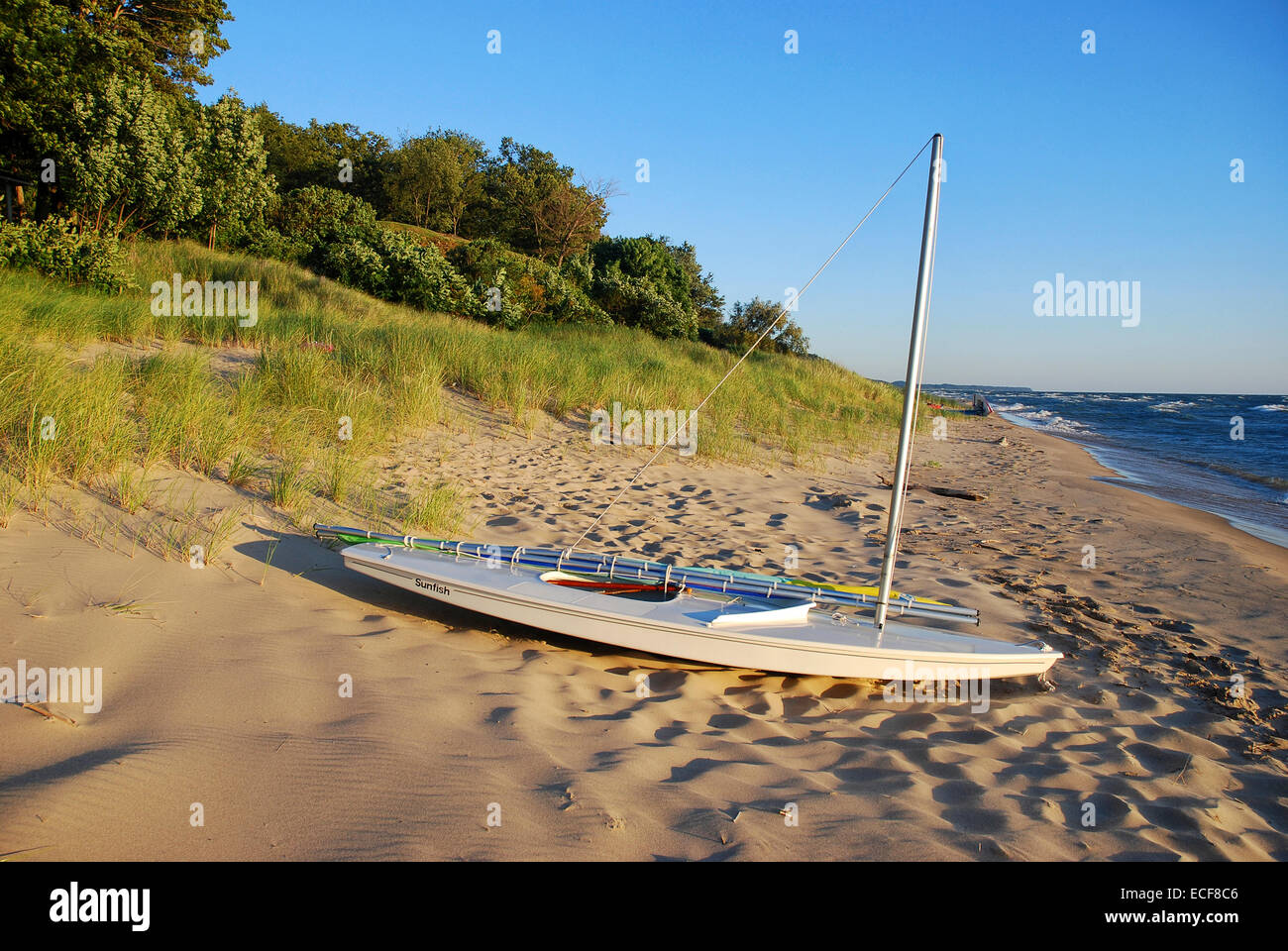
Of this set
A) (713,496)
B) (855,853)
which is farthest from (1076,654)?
(713,496)

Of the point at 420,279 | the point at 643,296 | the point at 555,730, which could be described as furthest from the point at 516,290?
the point at 555,730

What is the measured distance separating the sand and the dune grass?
0.51 meters

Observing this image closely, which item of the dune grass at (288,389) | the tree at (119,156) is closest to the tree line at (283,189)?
the tree at (119,156)

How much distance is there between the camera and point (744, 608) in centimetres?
407

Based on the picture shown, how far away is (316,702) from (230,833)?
0.97 meters

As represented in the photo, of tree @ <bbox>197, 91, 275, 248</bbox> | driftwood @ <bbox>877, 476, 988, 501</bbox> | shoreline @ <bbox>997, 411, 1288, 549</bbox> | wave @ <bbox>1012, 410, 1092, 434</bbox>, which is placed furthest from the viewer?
wave @ <bbox>1012, 410, 1092, 434</bbox>

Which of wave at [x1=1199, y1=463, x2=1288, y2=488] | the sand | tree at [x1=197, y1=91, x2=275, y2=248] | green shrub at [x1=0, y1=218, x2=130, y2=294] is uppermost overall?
tree at [x1=197, y1=91, x2=275, y2=248]

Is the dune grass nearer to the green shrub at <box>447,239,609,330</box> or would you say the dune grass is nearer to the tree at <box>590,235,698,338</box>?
the green shrub at <box>447,239,609,330</box>

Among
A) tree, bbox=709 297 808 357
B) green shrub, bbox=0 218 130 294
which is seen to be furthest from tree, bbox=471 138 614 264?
green shrub, bbox=0 218 130 294

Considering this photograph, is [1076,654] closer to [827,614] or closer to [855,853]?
[827,614]

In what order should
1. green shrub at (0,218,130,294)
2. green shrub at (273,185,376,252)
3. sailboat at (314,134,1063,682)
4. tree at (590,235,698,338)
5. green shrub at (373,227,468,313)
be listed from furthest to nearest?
tree at (590,235,698,338), green shrub at (273,185,376,252), green shrub at (373,227,468,313), green shrub at (0,218,130,294), sailboat at (314,134,1063,682)

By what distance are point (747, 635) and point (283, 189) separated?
35192 millimetres

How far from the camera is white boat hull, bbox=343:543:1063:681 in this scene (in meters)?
3.74
